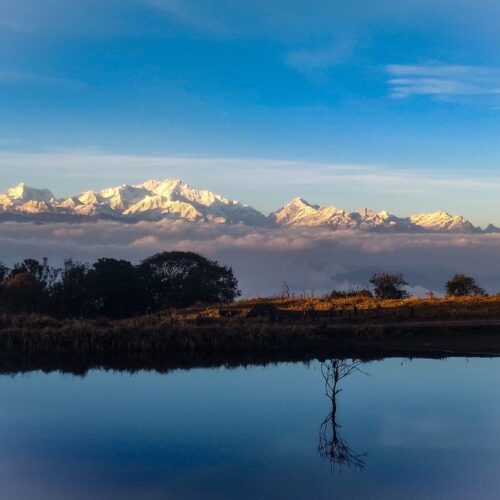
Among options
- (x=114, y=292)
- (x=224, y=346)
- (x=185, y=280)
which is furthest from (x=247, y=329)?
(x=185, y=280)

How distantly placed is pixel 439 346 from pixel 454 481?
15261 mm

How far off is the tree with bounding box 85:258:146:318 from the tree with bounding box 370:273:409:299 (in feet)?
49.0

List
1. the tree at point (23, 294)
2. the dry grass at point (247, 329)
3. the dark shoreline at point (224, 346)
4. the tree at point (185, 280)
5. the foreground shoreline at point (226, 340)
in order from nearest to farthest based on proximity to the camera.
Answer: the dark shoreline at point (224, 346) < the foreground shoreline at point (226, 340) < the dry grass at point (247, 329) < the tree at point (23, 294) < the tree at point (185, 280)

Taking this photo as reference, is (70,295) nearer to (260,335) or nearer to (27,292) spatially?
(27,292)

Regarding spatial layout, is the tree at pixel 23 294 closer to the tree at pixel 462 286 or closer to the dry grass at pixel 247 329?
the dry grass at pixel 247 329

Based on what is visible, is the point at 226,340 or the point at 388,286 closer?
the point at 226,340

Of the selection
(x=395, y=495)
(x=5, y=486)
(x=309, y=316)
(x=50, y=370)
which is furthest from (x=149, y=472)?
(x=309, y=316)

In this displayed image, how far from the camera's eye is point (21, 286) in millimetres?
41938

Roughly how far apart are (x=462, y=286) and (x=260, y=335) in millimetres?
21825

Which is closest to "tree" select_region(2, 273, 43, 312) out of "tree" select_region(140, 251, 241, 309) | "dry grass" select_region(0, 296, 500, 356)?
"tree" select_region(140, 251, 241, 309)

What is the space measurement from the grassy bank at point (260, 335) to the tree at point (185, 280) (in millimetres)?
12330

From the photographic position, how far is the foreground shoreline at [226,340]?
2439cm

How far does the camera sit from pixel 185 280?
4447cm

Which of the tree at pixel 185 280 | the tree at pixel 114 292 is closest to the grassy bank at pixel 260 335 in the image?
the tree at pixel 114 292
